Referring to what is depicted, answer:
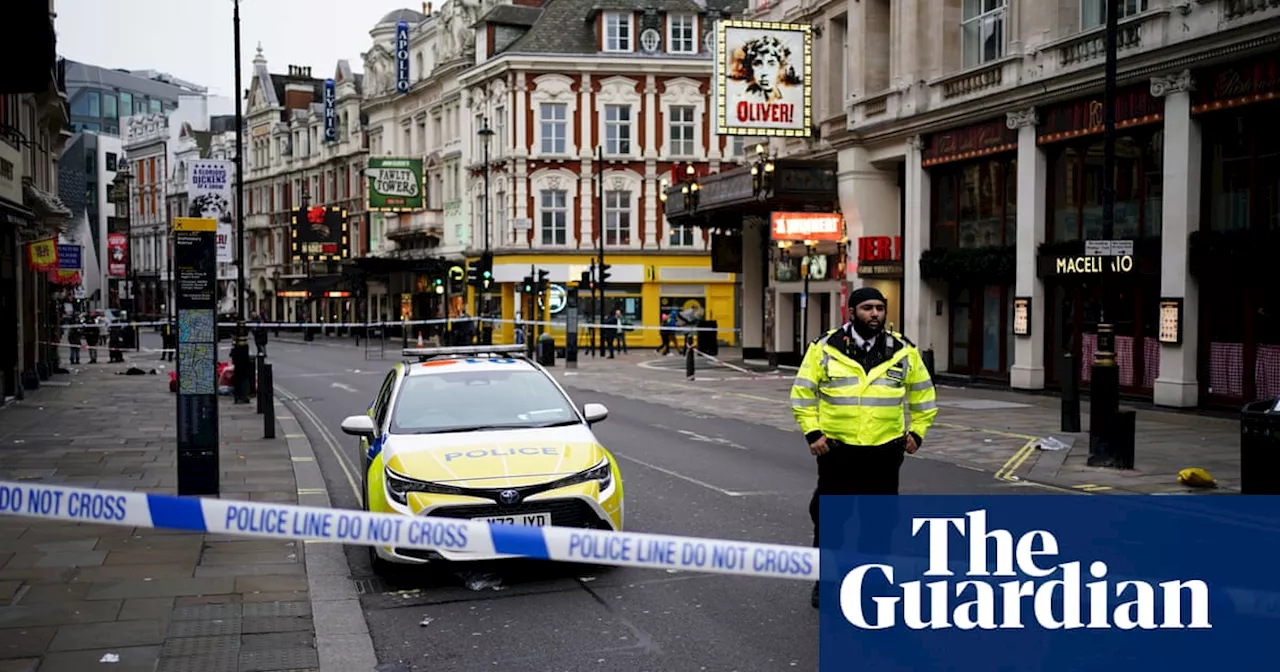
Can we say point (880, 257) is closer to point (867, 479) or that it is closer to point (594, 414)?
point (594, 414)

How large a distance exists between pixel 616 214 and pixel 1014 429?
133ft

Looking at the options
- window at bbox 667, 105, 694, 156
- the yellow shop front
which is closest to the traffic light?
the yellow shop front

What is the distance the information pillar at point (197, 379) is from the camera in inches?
459

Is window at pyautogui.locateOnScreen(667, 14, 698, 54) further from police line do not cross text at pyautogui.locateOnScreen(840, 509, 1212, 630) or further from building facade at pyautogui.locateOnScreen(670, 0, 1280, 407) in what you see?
police line do not cross text at pyautogui.locateOnScreen(840, 509, 1212, 630)

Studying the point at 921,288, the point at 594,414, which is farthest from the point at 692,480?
the point at 921,288

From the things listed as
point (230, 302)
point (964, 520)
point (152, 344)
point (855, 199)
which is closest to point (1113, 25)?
point (964, 520)

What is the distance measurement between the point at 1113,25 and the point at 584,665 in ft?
40.0

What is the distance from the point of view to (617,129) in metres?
57.9

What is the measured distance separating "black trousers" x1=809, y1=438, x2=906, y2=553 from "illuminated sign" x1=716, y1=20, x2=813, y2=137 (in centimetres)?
2366

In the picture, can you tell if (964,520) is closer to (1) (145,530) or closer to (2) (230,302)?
(1) (145,530)

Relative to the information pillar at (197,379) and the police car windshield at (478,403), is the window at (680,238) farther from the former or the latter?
the police car windshield at (478,403)

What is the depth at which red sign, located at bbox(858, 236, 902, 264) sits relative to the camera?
3142 cm

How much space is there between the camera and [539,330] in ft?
185

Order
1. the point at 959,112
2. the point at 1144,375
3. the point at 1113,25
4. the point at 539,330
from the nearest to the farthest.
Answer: the point at 1113,25 → the point at 1144,375 → the point at 959,112 → the point at 539,330
